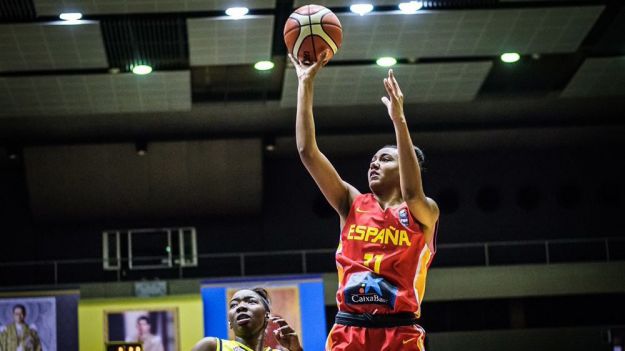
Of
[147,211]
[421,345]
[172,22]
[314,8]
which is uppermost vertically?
[172,22]

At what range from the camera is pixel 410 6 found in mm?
17047

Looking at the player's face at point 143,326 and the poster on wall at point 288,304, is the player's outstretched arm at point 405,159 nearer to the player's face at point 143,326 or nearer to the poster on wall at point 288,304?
the poster on wall at point 288,304

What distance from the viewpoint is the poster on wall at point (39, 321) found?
19203mm

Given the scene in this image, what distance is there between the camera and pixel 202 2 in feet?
54.4

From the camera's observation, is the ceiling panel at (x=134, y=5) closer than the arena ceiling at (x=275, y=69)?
Yes

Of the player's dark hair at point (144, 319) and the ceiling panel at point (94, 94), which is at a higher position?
the ceiling panel at point (94, 94)

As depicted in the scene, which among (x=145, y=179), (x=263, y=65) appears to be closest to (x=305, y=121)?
(x=263, y=65)

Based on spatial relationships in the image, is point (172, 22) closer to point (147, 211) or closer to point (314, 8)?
point (147, 211)

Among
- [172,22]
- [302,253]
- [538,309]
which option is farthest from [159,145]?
[538,309]

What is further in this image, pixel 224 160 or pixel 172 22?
pixel 224 160

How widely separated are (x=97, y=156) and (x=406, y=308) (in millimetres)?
A: 18869

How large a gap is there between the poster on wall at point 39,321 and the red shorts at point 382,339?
1512 cm

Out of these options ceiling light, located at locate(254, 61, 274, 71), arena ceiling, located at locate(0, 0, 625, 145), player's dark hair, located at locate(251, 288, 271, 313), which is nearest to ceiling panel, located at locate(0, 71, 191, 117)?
arena ceiling, located at locate(0, 0, 625, 145)

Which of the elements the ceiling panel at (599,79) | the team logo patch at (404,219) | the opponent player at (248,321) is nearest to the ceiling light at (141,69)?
the ceiling panel at (599,79)
